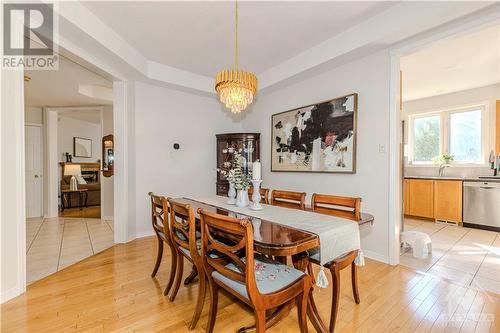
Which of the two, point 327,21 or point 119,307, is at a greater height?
point 327,21

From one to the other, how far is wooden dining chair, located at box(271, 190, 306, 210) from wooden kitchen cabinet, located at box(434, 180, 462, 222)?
3686 millimetres

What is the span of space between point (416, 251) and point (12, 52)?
4.69m

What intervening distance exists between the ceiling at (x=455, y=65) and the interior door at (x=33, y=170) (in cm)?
723

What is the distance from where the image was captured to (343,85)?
3.12 m

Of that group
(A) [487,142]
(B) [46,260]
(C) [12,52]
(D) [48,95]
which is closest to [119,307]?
(B) [46,260]

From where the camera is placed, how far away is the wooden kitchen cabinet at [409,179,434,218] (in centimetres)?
462

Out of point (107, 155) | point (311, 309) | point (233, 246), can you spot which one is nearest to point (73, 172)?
point (107, 155)

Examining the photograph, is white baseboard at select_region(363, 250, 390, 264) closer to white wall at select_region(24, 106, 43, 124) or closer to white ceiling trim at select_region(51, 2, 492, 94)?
white ceiling trim at select_region(51, 2, 492, 94)

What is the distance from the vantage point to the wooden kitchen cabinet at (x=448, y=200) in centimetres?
429

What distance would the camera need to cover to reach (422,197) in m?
4.74

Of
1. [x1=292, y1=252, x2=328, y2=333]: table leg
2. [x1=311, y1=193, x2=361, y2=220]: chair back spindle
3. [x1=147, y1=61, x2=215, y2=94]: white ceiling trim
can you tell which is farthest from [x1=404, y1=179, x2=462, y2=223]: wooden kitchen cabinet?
[x1=147, y1=61, x2=215, y2=94]: white ceiling trim

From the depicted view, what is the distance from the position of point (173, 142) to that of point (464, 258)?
4405 millimetres

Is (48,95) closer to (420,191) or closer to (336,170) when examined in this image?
(336,170)

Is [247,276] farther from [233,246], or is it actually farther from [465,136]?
[465,136]
